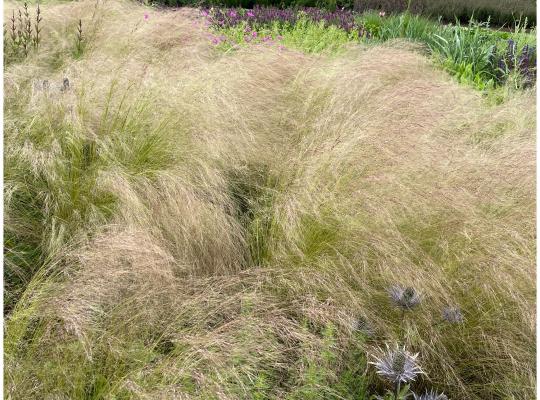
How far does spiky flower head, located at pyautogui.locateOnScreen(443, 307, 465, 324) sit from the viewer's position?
6.00ft

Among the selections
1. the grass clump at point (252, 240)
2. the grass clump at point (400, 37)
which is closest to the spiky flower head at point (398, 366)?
the grass clump at point (252, 240)

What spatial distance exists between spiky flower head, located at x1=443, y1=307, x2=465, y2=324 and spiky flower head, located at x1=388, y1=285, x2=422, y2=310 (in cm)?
11

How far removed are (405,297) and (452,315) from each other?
0.21 metres

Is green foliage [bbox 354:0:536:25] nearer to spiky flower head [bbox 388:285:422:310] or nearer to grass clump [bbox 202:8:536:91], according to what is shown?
grass clump [bbox 202:8:536:91]

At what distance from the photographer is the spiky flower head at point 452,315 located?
1829mm

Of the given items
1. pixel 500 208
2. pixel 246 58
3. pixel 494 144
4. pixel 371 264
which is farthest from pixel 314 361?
pixel 246 58

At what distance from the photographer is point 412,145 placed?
253cm

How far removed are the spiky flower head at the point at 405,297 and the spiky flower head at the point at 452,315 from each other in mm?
114

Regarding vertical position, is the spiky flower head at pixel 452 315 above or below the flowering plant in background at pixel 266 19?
above

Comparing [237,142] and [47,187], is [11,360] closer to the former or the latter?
[47,187]

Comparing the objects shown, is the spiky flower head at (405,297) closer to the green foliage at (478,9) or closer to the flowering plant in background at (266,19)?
the flowering plant in background at (266,19)

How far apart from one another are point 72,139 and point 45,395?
1.22 meters

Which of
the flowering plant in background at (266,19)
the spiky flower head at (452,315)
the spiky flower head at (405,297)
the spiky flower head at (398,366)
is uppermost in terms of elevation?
the spiky flower head at (405,297)

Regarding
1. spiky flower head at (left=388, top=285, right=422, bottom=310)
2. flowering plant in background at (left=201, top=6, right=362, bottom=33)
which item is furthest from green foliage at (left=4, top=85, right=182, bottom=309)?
flowering plant in background at (left=201, top=6, right=362, bottom=33)
